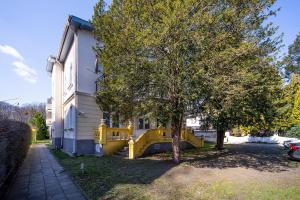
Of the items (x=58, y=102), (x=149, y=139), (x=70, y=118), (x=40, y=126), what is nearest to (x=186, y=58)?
(x=149, y=139)

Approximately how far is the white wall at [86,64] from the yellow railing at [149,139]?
4764 mm

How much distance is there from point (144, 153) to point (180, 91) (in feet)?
19.4

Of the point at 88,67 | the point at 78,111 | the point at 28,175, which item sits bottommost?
the point at 28,175

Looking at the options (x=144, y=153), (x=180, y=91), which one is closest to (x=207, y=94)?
(x=180, y=91)

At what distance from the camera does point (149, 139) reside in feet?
48.2

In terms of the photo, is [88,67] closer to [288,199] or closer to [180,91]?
[180,91]

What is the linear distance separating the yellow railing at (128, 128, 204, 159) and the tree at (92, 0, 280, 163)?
2997mm

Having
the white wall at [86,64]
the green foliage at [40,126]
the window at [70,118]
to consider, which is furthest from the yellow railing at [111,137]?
the green foliage at [40,126]

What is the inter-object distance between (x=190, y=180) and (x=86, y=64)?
10.6m

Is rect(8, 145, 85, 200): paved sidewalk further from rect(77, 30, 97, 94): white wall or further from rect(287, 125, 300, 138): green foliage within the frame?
rect(287, 125, 300, 138): green foliage

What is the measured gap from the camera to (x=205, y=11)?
9719 millimetres

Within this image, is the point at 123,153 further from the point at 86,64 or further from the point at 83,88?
the point at 86,64

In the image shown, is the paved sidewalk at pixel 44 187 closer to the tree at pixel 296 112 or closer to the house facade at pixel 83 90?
the house facade at pixel 83 90

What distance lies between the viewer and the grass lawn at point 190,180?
669 centimetres
